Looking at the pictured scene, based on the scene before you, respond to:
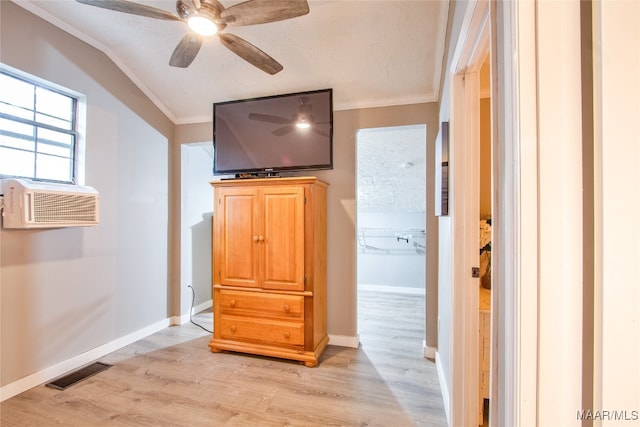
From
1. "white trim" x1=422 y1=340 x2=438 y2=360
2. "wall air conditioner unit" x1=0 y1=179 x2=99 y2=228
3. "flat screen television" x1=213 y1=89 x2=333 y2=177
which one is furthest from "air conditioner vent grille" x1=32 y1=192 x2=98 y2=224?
"white trim" x1=422 y1=340 x2=438 y2=360

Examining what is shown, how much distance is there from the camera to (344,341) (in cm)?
267

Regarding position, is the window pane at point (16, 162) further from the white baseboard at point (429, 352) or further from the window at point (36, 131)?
the white baseboard at point (429, 352)

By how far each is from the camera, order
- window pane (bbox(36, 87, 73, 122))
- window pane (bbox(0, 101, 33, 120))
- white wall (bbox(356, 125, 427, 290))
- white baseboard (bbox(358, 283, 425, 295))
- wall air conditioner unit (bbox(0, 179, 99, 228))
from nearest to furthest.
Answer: wall air conditioner unit (bbox(0, 179, 99, 228)) → window pane (bbox(0, 101, 33, 120)) → window pane (bbox(36, 87, 73, 122)) → white wall (bbox(356, 125, 427, 290)) → white baseboard (bbox(358, 283, 425, 295))

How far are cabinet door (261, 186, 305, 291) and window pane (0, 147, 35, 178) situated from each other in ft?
5.72

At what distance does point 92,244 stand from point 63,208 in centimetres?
44

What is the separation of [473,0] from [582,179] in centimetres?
91

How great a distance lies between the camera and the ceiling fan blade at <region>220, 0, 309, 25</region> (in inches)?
54.0

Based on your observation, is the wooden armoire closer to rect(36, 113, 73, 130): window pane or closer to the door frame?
the door frame

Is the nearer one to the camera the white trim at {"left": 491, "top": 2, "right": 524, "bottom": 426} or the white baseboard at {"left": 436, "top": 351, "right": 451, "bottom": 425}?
the white trim at {"left": 491, "top": 2, "right": 524, "bottom": 426}

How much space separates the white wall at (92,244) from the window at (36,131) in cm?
14

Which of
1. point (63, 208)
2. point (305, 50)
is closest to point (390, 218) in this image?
point (305, 50)

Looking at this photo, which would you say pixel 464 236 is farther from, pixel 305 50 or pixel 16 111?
pixel 16 111

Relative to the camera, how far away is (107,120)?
254cm
